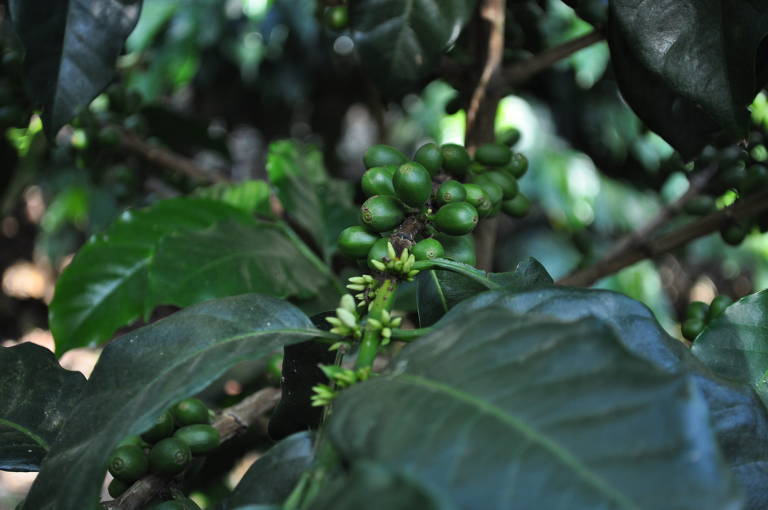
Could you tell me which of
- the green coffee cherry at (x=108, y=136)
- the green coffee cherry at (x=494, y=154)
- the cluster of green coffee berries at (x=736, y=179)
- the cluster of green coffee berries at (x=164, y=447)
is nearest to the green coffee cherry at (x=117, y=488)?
the cluster of green coffee berries at (x=164, y=447)

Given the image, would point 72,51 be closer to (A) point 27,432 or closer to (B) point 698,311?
(A) point 27,432

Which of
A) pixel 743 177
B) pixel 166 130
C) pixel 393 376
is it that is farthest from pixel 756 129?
pixel 166 130

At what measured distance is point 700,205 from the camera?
3.64ft

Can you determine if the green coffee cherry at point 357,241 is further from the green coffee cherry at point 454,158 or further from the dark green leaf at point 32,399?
the dark green leaf at point 32,399

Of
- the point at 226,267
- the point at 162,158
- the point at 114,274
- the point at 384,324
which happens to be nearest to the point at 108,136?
the point at 162,158

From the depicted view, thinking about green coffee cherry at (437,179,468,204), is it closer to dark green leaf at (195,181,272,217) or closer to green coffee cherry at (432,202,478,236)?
green coffee cherry at (432,202,478,236)

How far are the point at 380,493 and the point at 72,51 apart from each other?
0.63 metres

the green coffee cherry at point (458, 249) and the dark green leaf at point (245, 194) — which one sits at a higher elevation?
the green coffee cherry at point (458, 249)

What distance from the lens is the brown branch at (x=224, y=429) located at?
62 centimetres

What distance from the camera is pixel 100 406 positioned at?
0.51 meters

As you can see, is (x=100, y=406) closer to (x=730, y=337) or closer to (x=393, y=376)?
(x=393, y=376)

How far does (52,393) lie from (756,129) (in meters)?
1.05

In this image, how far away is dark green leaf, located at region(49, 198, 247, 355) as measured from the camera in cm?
99

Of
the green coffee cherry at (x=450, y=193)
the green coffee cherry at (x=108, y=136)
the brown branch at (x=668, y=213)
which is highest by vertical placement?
the green coffee cherry at (x=450, y=193)
